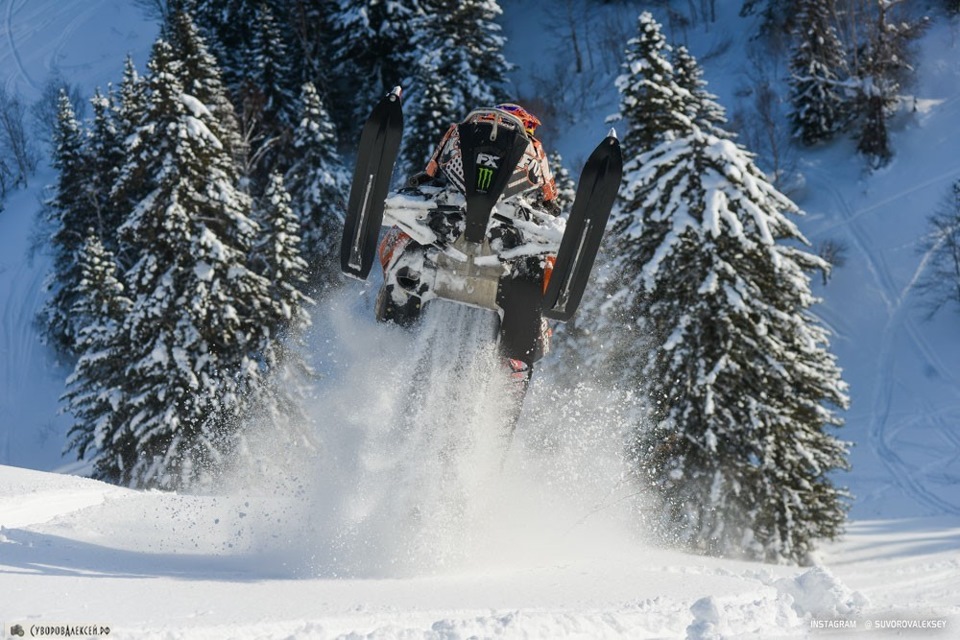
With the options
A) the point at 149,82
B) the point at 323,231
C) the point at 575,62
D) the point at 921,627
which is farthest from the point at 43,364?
the point at 921,627

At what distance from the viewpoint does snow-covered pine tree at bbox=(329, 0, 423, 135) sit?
37.8 metres

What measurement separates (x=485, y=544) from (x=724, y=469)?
301 inches

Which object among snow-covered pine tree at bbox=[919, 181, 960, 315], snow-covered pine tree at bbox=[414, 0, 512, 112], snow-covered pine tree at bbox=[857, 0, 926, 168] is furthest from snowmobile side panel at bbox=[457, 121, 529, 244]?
snow-covered pine tree at bbox=[857, 0, 926, 168]

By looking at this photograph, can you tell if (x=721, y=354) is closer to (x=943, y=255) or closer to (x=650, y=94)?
(x=650, y=94)

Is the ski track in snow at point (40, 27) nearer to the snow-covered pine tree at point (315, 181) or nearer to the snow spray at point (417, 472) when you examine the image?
the snow-covered pine tree at point (315, 181)

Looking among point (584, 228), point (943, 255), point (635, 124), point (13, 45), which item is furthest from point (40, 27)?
point (584, 228)

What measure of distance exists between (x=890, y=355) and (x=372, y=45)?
23.2 metres

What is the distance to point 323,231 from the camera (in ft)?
98.0

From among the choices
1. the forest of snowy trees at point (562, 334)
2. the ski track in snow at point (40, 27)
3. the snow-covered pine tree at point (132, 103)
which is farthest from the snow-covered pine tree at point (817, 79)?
the ski track in snow at point (40, 27)

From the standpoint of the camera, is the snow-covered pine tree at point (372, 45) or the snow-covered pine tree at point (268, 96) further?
the snow-covered pine tree at point (372, 45)

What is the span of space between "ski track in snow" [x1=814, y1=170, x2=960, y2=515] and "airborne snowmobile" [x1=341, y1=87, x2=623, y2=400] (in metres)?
18.5

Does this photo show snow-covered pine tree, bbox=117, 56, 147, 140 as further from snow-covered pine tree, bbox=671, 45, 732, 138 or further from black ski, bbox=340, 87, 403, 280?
black ski, bbox=340, 87, 403, 280

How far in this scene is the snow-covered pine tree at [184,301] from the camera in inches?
786

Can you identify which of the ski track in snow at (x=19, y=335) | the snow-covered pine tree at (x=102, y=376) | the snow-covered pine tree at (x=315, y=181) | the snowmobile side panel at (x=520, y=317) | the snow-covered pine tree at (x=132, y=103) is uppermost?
the snowmobile side panel at (x=520, y=317)
